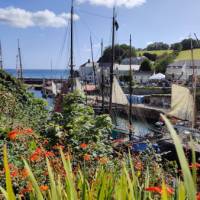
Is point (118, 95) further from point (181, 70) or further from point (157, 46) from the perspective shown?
point (157, 46)

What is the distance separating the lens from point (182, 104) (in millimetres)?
28469

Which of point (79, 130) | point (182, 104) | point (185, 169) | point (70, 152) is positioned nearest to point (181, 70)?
point (182, 104)

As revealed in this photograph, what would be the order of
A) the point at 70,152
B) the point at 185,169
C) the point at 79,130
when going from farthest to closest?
the point at 79,130 < the point at 70,152 < the point at 185,169

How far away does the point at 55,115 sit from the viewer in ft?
24.1

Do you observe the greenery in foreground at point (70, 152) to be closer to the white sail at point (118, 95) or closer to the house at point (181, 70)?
the white sail at point (118, 95)

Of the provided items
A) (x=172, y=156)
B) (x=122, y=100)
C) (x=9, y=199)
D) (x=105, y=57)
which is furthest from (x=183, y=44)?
(x=9, y=199)

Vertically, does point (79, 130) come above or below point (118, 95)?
above

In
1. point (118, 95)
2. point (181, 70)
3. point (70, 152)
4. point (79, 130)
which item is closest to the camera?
point (70, 152)

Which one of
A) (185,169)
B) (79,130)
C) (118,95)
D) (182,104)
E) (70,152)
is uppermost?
(185,169)

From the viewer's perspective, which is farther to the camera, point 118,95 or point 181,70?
point 181,70

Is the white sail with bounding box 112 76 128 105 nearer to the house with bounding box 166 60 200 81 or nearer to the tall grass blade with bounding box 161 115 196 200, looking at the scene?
the tall grass blade with bounding box 161 115 196 200

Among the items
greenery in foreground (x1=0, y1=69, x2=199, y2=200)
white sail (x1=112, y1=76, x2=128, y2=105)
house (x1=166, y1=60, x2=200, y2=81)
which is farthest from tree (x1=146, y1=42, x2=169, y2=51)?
greenery in foreground (x1=0, y1=69, x2=199, y2=200)

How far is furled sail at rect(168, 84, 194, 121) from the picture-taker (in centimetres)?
2845

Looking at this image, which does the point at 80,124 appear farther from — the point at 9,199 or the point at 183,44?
the point at 183,44
